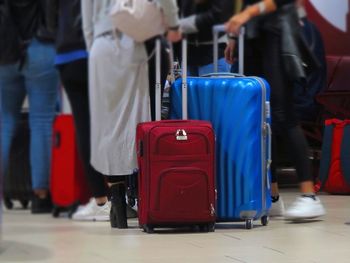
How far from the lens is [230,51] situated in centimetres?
195

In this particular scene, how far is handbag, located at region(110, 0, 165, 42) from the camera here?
154cm

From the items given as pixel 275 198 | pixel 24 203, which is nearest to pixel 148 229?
pixel 24 203

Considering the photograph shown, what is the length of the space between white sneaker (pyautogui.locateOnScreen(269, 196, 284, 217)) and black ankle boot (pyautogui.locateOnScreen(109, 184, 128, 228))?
387 mm

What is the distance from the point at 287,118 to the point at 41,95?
69cm

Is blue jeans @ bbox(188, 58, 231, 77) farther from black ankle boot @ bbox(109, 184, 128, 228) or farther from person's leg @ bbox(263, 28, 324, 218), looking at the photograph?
black ankle boot @ bbox(109, 184, 128, 228)

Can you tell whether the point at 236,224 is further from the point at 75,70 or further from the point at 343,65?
the point at 343,65

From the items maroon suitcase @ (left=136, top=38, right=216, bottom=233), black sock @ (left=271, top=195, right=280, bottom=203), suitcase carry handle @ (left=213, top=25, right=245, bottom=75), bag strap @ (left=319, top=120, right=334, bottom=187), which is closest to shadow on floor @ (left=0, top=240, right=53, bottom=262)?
maroon suitcase @ (left=136, top=38, right=216, bottom=233)

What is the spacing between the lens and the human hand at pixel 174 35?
1.53 meters

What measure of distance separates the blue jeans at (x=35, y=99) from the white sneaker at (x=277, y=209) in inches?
27.8

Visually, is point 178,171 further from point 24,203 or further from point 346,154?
point 346,154

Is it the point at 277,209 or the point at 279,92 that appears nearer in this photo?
the point at 279,92

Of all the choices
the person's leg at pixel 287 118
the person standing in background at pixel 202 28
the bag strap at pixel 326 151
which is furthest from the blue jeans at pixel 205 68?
the bag strap at pixel 326 151

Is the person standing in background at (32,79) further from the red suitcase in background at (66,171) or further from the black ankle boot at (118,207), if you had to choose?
the black ankle boot at (118,207)

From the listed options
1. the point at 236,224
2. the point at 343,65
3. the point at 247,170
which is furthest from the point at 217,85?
the point at 343,65
